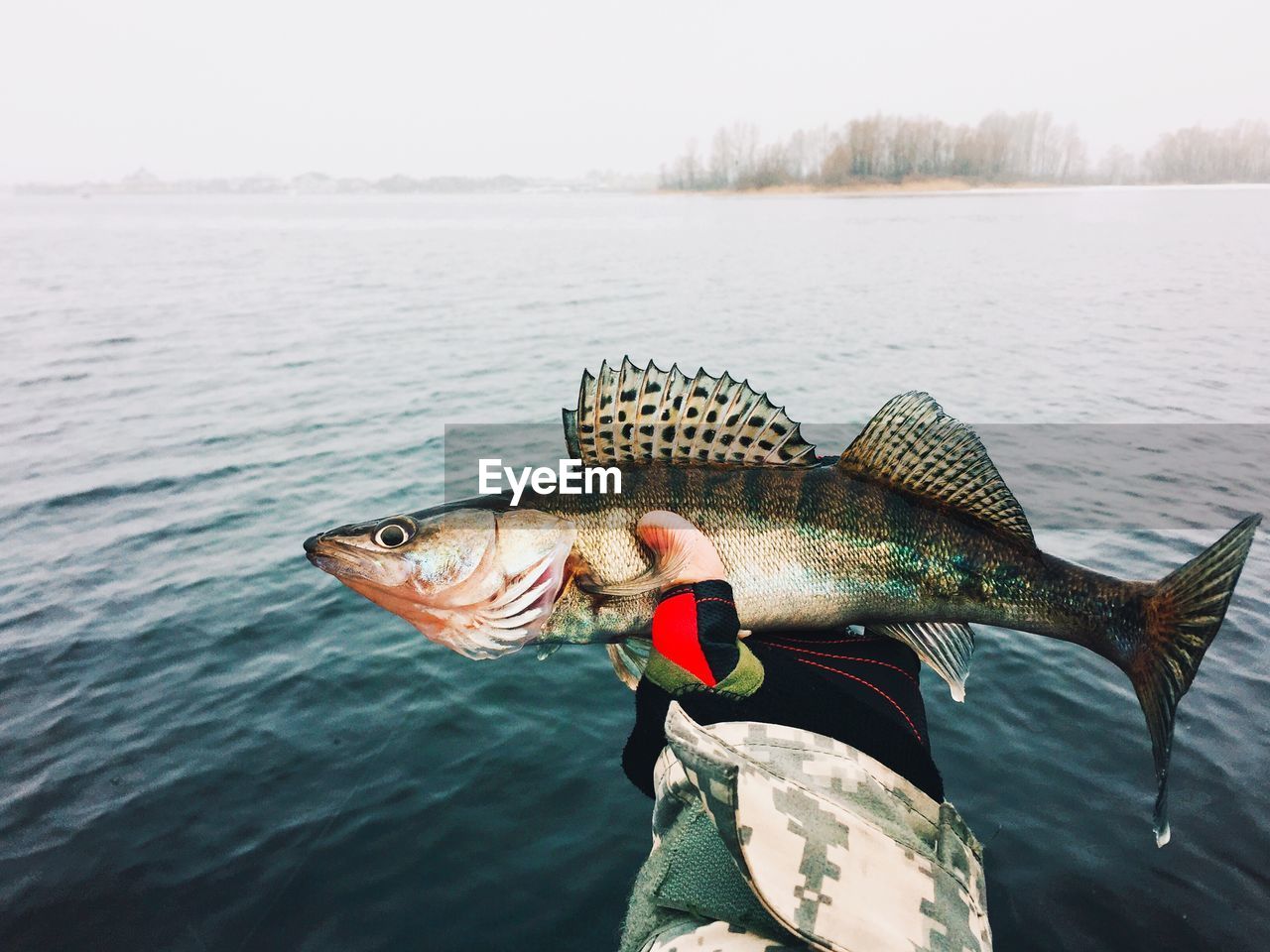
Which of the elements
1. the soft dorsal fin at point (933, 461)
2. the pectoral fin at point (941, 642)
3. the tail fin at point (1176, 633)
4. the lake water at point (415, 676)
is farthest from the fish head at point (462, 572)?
the lake water at point (415, 676)

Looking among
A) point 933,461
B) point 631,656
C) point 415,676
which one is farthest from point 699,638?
point 415,676

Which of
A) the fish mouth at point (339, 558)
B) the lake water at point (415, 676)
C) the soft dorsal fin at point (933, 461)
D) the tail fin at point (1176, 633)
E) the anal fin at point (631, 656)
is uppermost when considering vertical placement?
the soft dorsal fin at point (933, 461)

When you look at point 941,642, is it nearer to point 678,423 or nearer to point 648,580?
point 648,580

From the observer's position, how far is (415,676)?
31.2 feet

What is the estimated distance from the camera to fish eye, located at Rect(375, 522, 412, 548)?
3748mm

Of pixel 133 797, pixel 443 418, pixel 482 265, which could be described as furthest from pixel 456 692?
pixel 482 265

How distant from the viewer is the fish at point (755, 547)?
377cm

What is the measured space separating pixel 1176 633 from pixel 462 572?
335cm

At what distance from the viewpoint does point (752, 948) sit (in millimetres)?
2223

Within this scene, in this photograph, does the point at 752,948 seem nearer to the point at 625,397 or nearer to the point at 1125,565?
the point at 625,397

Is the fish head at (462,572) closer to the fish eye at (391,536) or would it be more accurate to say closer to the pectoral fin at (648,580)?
the fish eye at (391,536)

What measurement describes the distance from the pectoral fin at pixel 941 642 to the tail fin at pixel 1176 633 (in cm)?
73

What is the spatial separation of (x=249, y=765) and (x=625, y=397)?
6481 millimetres

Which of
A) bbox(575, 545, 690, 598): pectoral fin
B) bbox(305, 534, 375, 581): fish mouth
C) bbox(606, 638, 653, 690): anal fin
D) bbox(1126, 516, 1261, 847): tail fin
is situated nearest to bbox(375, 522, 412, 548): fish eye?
bbox(305, 534, 375, 581): fish mouth
